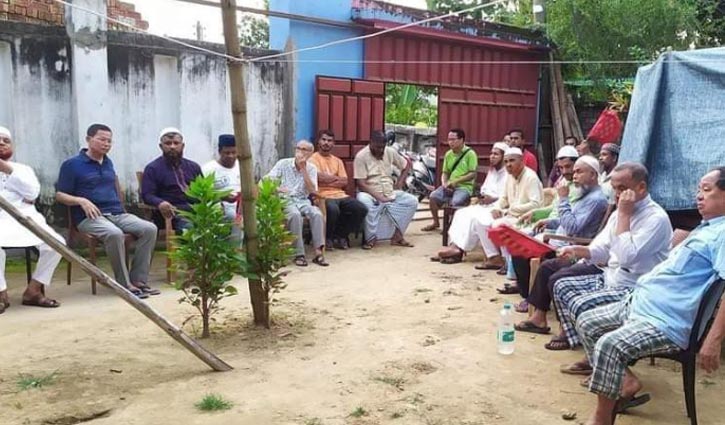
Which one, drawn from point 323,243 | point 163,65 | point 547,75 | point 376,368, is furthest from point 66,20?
point 547,75

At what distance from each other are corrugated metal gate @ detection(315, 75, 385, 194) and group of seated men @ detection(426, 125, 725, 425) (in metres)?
3.48

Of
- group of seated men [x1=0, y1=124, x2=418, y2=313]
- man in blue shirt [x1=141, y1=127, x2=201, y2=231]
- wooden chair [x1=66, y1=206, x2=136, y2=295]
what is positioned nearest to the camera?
group of seated men [x1=0, y1=124, x2=418, y2=313]

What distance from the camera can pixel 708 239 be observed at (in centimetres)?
288

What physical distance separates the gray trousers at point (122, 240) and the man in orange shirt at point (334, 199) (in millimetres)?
2192

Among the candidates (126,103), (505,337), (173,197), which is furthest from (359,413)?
(126,103)

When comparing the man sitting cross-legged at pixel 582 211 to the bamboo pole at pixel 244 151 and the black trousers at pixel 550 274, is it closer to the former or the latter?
the black trousers at pixel 550 274

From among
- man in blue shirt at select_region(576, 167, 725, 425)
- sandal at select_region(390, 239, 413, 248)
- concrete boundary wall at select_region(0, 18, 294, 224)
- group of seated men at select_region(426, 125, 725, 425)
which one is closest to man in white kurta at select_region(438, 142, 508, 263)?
sandal at select_region(390, 239, 413, 248)

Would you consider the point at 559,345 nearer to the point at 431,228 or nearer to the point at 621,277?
the point at 621,277

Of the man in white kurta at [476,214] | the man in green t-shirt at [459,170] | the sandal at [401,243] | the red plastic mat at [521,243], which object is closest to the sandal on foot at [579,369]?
the red plastic mat at [521,243]

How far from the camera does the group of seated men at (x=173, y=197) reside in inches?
204

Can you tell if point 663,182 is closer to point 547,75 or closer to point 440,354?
point 440,354

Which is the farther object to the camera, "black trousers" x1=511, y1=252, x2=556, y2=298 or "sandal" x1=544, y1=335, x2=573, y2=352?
"black trousers" x1=511, y1=252, x2=556, y2=298

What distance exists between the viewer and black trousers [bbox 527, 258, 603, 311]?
4.12 meters

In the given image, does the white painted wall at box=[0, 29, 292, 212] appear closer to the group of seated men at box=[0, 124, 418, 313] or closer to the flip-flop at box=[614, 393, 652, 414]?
the group of seated men at box=[0, 124, 418, 313]
